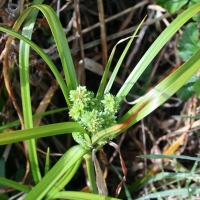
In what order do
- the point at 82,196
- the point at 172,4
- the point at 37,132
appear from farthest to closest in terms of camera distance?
the point at 172,4
the point at 82,196
the point at 37,132

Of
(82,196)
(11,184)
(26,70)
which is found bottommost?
(82,196)

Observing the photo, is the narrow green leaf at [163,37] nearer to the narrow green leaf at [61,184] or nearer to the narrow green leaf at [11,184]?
the narrow green leaf at [61,184]

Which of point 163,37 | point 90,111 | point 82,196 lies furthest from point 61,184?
point 163,37

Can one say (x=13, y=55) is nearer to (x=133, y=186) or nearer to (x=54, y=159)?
(x=54, y=159)

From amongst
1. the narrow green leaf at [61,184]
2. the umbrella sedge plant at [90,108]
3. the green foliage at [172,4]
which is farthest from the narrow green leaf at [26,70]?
the green foliage at [172,4]

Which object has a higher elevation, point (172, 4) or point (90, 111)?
point (172, 4)

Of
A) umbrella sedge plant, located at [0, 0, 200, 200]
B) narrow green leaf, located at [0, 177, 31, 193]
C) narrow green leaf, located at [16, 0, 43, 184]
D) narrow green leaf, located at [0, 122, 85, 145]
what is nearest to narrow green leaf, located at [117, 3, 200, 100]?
umbrella sedge plant, located at [0, 0, 200, 200]

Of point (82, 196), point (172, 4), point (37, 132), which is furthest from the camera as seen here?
point (172, 4)

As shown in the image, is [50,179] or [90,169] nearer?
[50,179]

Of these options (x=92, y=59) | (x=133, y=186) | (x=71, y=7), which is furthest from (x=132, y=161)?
(x=71, y=7)

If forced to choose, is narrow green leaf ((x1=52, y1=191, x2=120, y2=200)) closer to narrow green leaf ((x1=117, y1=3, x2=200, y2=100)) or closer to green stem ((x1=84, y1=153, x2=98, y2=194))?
green stem ((x1=84, y1=153, x2=98, y2=194))

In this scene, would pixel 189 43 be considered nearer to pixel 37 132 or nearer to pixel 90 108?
pixel 90 108

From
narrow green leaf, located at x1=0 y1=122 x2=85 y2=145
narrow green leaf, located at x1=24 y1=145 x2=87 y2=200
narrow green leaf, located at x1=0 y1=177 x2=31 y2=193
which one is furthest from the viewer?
narrow green leaf, located at x1=0 y1=177 x2=31 y2=193

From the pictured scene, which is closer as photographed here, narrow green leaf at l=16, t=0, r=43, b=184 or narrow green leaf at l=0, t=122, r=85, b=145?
narrow green leaf at l=0, t=122, r=85, b=145
